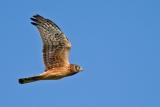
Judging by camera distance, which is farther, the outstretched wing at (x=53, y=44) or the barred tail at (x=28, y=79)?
Result: the outstretched wing at (x=53, y=44)

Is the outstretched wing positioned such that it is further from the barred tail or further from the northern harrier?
the barred tail

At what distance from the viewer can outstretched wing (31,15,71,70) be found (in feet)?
47.2

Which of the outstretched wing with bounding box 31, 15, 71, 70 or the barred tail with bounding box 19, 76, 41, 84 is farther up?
the outstretched wing with bounding box 31, 15, 71, 70

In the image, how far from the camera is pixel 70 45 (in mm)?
14469

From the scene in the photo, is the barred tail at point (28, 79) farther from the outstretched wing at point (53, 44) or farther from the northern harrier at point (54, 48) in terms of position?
the outstretched wing at point (53, 44)

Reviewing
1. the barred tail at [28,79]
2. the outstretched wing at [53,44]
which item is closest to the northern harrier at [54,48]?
the outstretched wing at [53,44]

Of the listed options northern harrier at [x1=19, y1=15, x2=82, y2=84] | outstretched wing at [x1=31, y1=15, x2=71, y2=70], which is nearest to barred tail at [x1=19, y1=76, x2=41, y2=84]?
northern harrier at [x1=19, y1=15, x2=82, y2=84]

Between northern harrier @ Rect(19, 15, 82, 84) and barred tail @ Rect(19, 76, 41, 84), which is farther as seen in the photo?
northern harrier @ Rect(19, 15, 82, 84)

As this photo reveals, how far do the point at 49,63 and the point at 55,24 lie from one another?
1435 millimetres

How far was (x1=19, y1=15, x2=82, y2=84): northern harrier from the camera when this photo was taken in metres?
14.3

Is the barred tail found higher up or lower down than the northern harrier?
lower down

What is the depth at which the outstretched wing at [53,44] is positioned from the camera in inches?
566

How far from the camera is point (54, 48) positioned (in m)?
14.5

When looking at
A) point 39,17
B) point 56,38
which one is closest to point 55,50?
point 56,38
